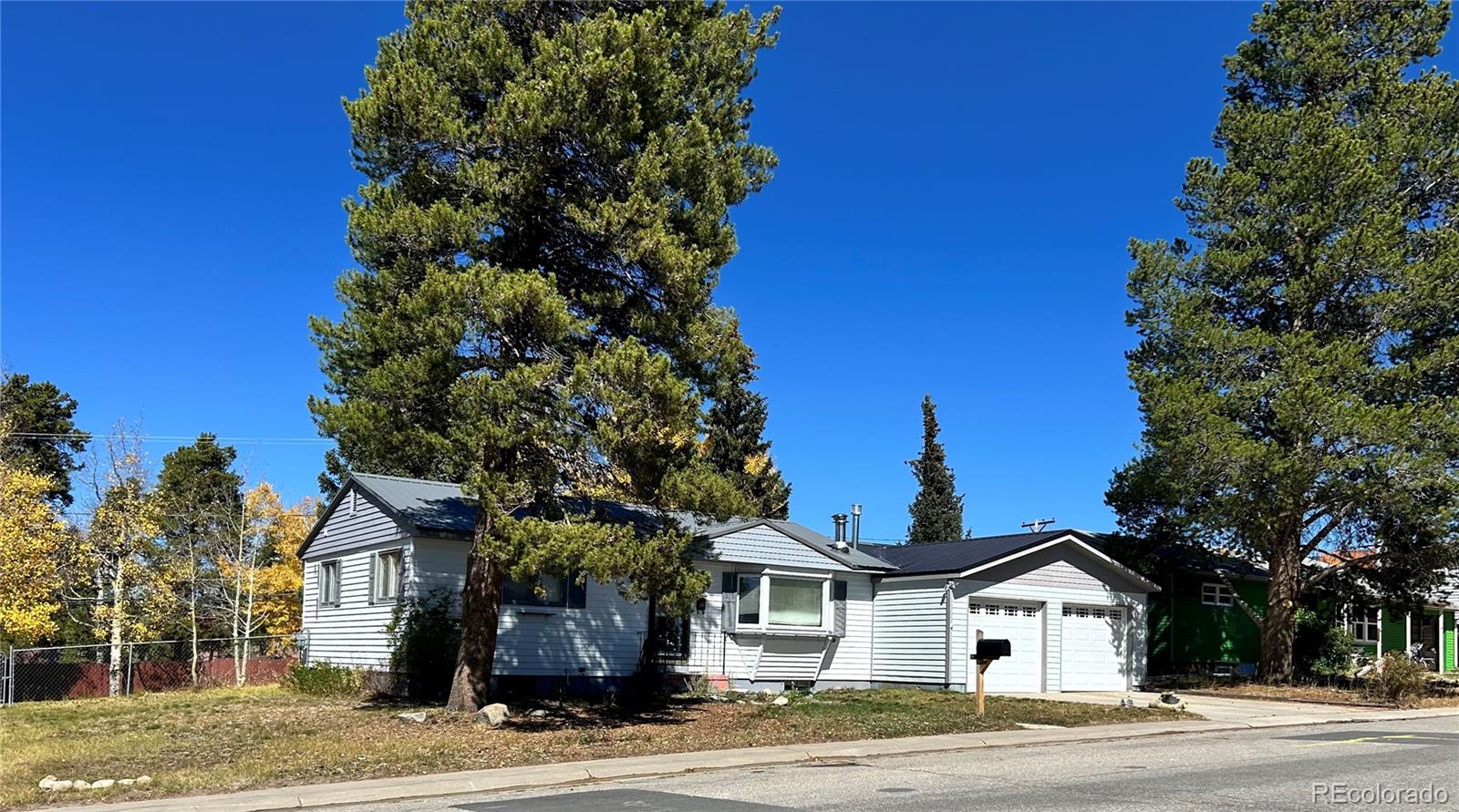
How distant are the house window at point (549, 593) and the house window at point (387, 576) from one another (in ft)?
7.68

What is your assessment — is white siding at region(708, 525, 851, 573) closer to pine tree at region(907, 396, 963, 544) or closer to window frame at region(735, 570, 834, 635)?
window frame at region(735, 570, 834, 635)

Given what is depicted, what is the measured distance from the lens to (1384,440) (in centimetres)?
2559

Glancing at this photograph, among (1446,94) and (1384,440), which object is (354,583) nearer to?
(1384,440)

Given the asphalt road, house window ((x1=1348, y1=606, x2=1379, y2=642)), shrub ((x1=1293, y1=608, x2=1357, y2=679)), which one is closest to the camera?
the asphalt road

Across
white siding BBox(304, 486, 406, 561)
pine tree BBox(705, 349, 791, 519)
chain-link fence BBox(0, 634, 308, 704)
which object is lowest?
chain-link fence BBox(0, 634, 308, 704)

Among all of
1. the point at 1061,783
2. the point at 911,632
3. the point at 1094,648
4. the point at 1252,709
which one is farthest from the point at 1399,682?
the point at 1061,783

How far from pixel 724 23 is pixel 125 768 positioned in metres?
13.6

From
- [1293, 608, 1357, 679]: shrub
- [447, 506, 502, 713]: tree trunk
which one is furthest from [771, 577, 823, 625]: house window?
[1293, 608, 1357, 679]: shrub

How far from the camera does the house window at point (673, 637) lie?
2508cm

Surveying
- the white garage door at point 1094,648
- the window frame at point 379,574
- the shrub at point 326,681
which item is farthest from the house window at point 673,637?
the white garage door at point 1094,648

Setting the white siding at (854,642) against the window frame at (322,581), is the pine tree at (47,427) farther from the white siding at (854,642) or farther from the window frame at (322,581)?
the white siding at (854,642)

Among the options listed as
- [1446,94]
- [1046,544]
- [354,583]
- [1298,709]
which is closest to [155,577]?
[354,583]

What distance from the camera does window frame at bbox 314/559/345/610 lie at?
2655 centimetres

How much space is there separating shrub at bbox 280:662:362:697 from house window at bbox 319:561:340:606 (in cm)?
170
